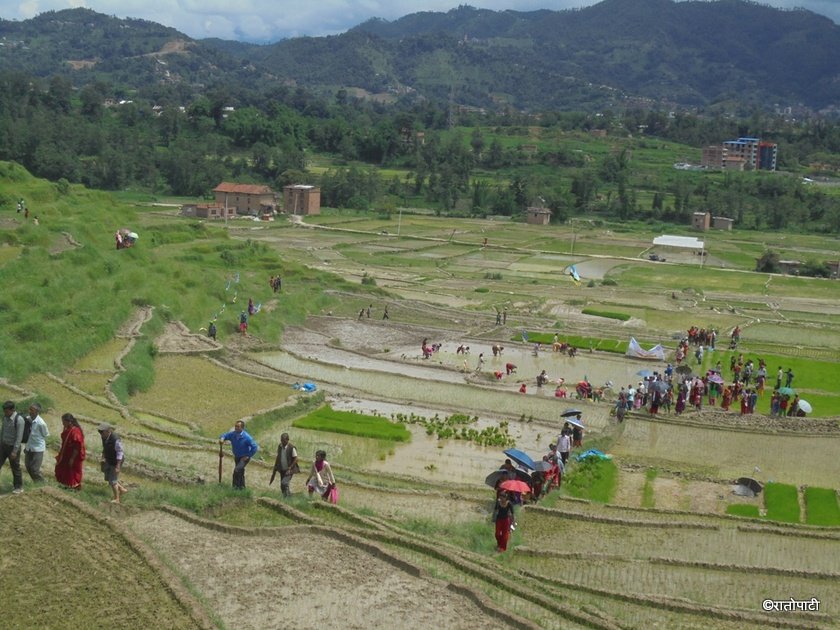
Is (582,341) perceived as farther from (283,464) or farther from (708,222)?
(708,222)

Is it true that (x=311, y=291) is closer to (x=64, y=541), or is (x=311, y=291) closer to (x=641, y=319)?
(x=641, y=319)

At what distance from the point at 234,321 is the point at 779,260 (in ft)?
135

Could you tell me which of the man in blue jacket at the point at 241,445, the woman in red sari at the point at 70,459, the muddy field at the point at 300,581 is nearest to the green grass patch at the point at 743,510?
the muddy field at the point at 300,581

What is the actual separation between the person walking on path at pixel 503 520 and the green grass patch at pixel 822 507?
6593 mm

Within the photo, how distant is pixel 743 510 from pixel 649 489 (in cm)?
194

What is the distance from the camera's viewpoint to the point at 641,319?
142ft

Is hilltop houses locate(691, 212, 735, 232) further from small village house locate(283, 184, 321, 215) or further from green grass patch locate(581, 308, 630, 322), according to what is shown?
green grass patch locate(581, 308, 630, 322)

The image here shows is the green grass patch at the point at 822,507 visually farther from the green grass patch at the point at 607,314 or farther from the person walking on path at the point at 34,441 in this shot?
the green grass patch at the point at 607,314

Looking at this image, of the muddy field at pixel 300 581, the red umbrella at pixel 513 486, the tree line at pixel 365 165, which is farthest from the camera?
the tree line at pixel 365 165

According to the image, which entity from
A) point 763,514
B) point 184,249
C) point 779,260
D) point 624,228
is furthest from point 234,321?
point 624,228

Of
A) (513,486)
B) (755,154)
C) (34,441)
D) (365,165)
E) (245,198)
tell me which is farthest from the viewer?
(755,154)

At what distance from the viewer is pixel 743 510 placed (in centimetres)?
1941
